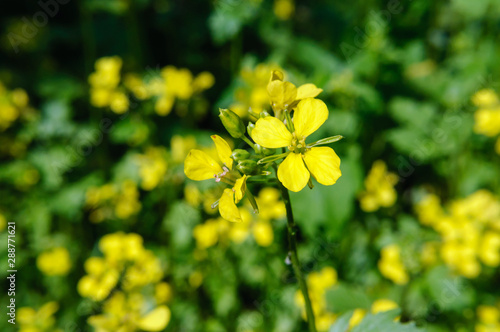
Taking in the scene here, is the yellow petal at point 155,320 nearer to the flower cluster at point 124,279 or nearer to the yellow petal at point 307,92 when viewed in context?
the flower cluster at point 124,279

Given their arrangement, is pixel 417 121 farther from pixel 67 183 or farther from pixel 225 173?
pixel 67 183

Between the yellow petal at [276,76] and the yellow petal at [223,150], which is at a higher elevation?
the yellow petal at [276,76]

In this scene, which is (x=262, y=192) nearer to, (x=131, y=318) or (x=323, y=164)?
(x=131, y=318)

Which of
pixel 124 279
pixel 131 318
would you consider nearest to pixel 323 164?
pixel 131 318

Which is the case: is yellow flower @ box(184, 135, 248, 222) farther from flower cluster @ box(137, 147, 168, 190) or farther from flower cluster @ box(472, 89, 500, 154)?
flower cluster @ box(472, 89, 500, 154)

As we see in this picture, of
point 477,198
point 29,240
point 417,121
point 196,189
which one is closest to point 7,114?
point 29,240

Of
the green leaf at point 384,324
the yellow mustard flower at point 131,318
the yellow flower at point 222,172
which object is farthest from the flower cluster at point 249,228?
the yellow flower at point 222,172

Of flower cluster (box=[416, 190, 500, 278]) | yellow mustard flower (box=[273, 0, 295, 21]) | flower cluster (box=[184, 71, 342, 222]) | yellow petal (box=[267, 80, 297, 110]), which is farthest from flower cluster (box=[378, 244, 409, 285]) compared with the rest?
yellow mustard flower (box=[273, 0, 295, 21])
